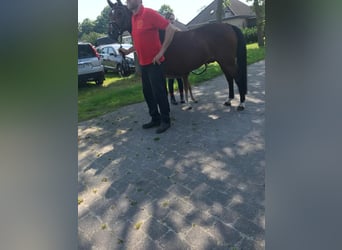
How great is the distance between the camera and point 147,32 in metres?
4.35

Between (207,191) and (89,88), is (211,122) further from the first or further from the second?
(89,88)

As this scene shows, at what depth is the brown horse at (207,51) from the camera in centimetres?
541

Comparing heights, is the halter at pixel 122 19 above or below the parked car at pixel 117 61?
above

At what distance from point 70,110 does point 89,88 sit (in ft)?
36.7

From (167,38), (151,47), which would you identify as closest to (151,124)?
(151,47)

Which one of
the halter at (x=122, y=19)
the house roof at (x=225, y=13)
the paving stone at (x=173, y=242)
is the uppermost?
the house roof at (x=225, y=13)

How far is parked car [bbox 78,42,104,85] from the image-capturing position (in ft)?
36.2

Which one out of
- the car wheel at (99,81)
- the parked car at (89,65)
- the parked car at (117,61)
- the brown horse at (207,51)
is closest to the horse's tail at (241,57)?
the brown horse at (207,51)

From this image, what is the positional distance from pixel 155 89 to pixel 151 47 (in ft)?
2.20

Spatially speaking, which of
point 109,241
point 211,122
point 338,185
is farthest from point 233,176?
point 338,185

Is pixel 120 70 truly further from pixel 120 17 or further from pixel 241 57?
pixel 120 17

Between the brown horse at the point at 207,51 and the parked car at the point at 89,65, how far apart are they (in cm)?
585

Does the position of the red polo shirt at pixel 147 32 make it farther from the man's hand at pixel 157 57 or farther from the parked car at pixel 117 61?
the parked car at pixel 117 61

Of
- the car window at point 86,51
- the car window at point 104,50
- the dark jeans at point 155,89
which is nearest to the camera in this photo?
the dark jeans at point 155,89
